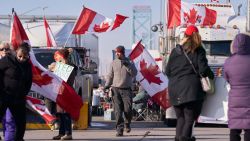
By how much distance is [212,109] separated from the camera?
995 cm

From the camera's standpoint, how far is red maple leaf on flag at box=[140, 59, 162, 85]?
18.2 m

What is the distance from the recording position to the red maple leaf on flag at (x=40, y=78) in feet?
46.7

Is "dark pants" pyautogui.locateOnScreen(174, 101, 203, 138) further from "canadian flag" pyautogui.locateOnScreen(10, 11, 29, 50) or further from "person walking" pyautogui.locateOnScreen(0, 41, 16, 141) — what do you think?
"canadian flag" pyautogui.locateOnScreen(10, 11, 29, 50)

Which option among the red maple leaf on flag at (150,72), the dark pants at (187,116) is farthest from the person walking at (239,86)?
the red maple leaf on flag at (150,72)

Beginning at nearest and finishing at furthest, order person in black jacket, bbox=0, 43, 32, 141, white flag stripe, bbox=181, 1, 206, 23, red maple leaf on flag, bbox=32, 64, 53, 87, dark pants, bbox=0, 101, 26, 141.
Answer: person in black jacket, bbox=0, 43, 32, 141 → dark pants, bbox=0, 101, 26, 141 → red maple leaf on flag, bbox=32, 64, 53, 87 → white flag stripe, bbox=181, 1, 206, 23

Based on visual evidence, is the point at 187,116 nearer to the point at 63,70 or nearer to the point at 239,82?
the point at 239,82

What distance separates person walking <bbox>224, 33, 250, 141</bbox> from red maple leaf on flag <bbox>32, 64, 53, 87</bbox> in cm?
585

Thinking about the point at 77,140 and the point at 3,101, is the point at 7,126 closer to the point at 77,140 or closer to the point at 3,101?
the point at 3,101

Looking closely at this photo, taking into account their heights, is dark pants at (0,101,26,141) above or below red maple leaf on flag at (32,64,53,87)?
below

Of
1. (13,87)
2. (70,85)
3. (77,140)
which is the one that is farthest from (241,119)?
(70,85)

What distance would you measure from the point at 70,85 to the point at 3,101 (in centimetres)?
380

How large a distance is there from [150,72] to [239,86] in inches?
374

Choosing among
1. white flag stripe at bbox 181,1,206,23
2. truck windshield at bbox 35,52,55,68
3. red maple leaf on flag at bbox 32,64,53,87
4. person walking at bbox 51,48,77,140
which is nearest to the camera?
person walking at bbox 51,48,77,140

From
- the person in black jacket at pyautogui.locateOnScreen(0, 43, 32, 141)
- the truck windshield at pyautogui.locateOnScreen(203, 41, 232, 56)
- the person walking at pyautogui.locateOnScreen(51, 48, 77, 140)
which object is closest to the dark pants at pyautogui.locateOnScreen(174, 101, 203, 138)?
the person in black jacket at pyautogui.locateOnScreen(0, 43, 32, 141)
